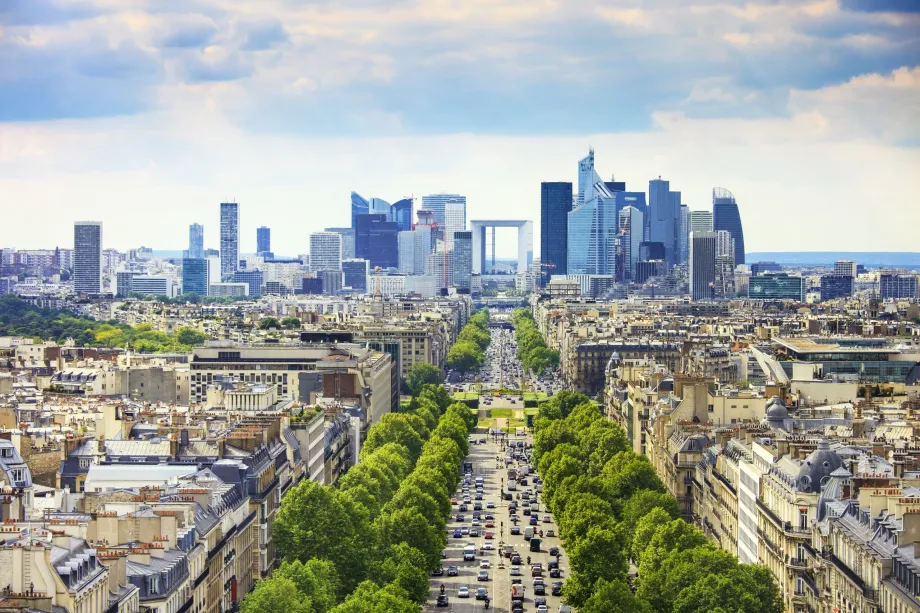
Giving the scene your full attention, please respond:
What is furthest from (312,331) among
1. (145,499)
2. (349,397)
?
(145,499)

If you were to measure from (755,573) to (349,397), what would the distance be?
6659 centimetres

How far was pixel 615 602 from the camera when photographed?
Result: 7431 centimetres

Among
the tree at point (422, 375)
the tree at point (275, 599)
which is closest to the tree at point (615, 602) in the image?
the tree at point (275, 599)

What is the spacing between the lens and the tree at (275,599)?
6488 cm

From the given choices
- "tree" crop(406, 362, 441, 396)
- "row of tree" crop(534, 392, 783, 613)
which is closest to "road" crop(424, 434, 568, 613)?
"row of tree" crop(534, 392, 783, 613)

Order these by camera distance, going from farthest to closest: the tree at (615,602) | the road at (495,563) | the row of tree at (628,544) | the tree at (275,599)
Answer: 1. the road at (495,563)
2. the tree at (615,602)
3. the row of tree at (628,544)
4. the tree at (275,599)

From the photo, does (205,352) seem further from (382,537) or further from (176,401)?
(382,537)

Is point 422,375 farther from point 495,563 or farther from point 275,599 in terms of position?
point 275,599

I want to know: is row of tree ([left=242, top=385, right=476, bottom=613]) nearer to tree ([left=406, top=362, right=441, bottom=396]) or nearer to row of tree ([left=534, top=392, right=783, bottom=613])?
row of tree ([left=534, top=392, right=783, bottom=613])

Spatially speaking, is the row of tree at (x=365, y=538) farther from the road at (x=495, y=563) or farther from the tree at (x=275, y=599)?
the road at (x=495, y=563)

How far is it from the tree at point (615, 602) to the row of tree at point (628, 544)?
43mm

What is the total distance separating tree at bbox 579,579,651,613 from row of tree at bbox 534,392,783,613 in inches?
1.7

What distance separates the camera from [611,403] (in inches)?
6068

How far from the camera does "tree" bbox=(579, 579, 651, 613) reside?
73.6 meters
